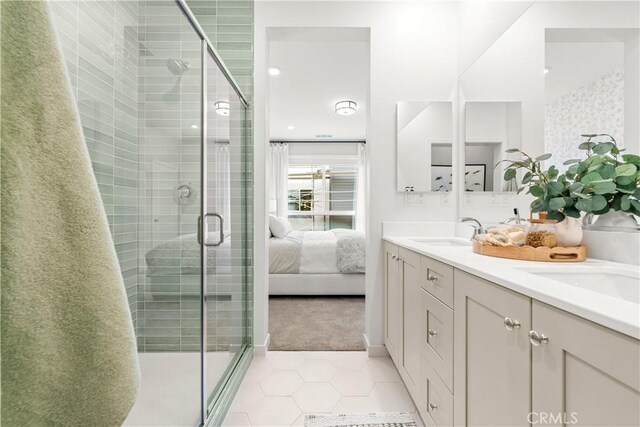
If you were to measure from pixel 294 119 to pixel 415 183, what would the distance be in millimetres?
3354

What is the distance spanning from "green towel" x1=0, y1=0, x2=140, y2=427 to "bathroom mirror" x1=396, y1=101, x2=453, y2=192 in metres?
2.08

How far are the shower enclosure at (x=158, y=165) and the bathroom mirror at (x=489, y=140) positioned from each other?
1.65 metres

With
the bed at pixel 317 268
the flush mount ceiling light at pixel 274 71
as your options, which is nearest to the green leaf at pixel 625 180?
the bed at pixel 317 268

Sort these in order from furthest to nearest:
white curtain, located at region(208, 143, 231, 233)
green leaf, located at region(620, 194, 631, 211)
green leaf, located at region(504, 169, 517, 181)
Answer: green leaf, located at region(504, 169, 517, 181) < white curtain, located at region(208, 143, 231, 233) < green leaf, located at region(620, 194, 631, 211)

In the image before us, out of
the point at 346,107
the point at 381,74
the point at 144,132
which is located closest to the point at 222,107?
the point at 144,132

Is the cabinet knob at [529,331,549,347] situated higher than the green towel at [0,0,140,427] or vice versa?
the green towel at [0,0,140,427]

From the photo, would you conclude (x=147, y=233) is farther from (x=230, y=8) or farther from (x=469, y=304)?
(x=230, y=8)

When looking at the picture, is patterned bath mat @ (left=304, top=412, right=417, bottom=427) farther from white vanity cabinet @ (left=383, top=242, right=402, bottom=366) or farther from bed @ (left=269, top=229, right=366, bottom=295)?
bed @ (left=269, top=229, right=366, bottom=295)

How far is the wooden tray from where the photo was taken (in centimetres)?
116

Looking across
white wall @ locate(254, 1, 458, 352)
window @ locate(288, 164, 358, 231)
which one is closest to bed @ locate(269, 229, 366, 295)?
white wall @ locate(254, 1, 458, 352)

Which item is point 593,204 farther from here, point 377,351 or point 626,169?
point 377,351

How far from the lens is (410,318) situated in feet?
5.24

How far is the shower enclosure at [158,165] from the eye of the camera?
4.27 ft

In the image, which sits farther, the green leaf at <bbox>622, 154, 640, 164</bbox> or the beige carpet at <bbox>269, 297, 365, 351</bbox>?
the beige carpet at <bbox>269, 297, 365, 351</bbox>
